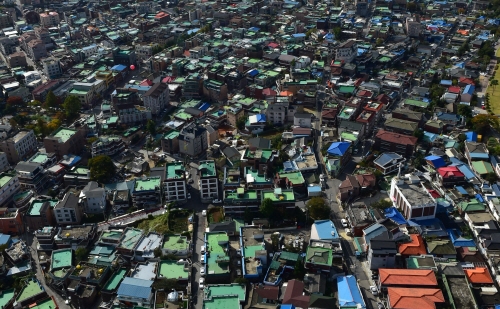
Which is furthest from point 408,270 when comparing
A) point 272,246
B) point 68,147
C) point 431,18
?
point 431,18

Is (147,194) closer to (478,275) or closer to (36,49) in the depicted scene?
(478,275)

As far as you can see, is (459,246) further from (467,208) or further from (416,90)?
(416,90)

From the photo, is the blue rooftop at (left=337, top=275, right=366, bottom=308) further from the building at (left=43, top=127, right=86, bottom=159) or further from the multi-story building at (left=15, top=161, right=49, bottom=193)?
the building at (left=43, top=127, right=86, bottom=159)

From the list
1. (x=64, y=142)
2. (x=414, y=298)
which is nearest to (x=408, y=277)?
(x=414, y=298)

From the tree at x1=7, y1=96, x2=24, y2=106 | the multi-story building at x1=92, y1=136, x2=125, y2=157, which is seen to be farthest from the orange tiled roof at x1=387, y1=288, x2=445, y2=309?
the tree at x1=7, y1=96, x2=24, y2=106

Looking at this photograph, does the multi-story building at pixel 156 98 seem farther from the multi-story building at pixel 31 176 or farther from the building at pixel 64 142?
the multi-story building at pixel 31 176
